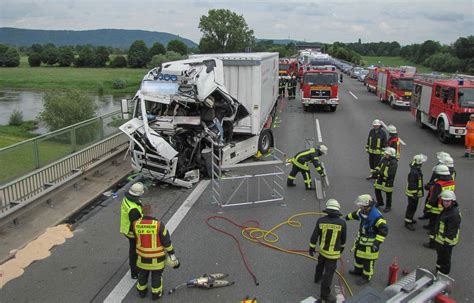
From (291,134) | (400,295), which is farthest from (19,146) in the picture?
(291,134)

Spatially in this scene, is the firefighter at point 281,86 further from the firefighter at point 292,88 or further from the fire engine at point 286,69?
the fire engine at point 286,69

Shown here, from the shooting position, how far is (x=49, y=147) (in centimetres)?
1000

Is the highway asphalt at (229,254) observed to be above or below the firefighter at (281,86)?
below

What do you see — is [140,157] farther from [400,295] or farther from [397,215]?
[400,295]

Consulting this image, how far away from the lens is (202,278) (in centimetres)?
634

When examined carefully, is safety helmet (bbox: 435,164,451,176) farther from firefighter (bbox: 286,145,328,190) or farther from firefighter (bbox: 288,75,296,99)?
firefighter (bbox: 288,75,296,99)

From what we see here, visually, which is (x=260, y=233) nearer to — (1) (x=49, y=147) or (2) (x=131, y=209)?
(2) (x=131, y=209)

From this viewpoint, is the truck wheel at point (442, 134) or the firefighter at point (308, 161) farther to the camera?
the truck wheel at point (442, 134)

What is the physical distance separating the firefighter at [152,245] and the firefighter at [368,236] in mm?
2883

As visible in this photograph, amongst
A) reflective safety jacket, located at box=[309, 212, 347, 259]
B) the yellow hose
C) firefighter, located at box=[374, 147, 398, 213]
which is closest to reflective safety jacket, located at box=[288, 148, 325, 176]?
firefighter, located at box=[374, 147, 398, 213]

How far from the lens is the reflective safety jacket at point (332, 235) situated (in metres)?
5.97

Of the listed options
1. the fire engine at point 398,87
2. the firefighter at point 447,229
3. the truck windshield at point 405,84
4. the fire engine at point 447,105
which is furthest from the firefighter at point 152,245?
the truck windshield at point 405,84

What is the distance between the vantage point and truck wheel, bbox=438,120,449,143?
1655cm

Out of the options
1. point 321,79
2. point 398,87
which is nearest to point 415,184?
point 321,79
